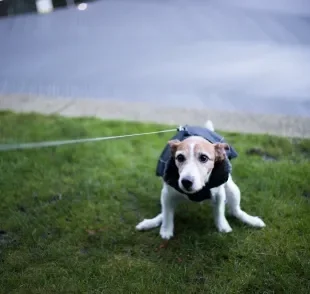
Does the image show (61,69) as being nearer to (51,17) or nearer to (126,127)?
(51,17)

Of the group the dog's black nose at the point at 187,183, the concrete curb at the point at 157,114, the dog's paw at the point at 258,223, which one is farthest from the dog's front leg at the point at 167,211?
the concrete curb at the point at 157,114

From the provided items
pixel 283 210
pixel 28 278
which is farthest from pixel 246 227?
pixel 28 278

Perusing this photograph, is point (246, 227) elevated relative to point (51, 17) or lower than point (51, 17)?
lower

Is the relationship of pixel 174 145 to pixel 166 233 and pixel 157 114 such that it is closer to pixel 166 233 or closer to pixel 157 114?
pixel 166 233

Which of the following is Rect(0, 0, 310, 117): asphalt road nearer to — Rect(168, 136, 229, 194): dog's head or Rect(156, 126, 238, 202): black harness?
Rect(156, 126, 238, 202): black harness

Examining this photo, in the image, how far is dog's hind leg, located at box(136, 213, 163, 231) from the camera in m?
2.91

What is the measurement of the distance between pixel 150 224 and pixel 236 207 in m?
0.60

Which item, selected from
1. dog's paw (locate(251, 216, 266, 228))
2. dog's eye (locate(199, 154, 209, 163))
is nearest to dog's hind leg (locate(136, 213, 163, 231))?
dog's paw (locate(251, 216, 266, 228))

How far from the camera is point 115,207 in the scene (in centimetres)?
317

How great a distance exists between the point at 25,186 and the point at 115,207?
84cm

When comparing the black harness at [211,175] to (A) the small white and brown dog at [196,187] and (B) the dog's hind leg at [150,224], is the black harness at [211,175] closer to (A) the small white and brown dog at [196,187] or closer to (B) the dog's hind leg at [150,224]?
(A) the small white and brown dog at [196,187]

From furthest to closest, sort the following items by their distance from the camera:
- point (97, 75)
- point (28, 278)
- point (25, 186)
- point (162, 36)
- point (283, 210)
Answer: point (162, 36) → point (97, 75) → point (25, 186) → point (283, 210) → point (28, 278)

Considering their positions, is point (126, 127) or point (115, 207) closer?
point (115, 207)

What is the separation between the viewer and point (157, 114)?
4660 millimetres
